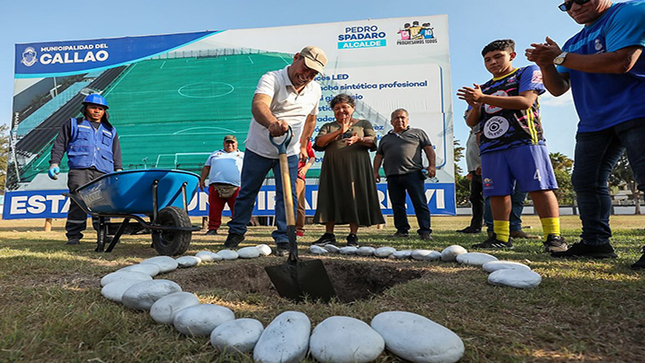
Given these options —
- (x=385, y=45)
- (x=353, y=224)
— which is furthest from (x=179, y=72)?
(x=353, y=224)

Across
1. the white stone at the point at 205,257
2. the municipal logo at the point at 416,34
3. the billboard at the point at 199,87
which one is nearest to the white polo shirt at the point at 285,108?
the white stone at the point at 205,257

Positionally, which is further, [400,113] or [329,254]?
[400,113]

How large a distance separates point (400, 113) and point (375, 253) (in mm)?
1966

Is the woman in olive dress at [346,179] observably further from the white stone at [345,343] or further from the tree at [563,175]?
the tree at [563,175]

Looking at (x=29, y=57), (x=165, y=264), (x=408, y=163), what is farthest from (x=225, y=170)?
(x=29, y=57)

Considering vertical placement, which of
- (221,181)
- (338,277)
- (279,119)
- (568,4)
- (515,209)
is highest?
(568,4)

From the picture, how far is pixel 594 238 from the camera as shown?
2.05m

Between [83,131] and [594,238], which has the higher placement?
[83,131]

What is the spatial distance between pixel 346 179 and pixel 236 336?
2358mm

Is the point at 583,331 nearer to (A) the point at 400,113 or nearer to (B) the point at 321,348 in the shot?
(B) the point at 321,348

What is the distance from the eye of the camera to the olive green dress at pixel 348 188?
3102 millimetres

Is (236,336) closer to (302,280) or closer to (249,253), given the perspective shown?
(302,280)

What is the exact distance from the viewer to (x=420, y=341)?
783 mm

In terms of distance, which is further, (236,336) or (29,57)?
(29,57)
